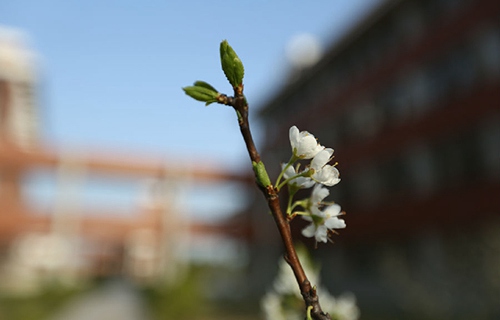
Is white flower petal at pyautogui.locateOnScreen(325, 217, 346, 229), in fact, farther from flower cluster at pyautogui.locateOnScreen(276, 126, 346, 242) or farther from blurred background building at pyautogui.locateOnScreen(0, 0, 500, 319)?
blurred background building at pyautogui.locateOnScreen(0, 0, 500, 319)

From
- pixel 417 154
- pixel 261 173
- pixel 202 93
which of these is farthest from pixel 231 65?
pixel 417 154

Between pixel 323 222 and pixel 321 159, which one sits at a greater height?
pixel 321 159

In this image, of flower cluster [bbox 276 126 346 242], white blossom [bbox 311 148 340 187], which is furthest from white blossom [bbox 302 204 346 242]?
white blossom [bbox 311 148 340 187]

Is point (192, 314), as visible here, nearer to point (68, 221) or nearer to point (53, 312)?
point (53, 312)

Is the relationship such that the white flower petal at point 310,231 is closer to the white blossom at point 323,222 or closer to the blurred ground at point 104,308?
the white blossom at point 323,222

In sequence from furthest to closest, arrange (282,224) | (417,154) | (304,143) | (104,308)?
(417,154)
(104,308)
(304,143)
(282,224)

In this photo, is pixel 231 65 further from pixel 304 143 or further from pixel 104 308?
pixel 104 308
